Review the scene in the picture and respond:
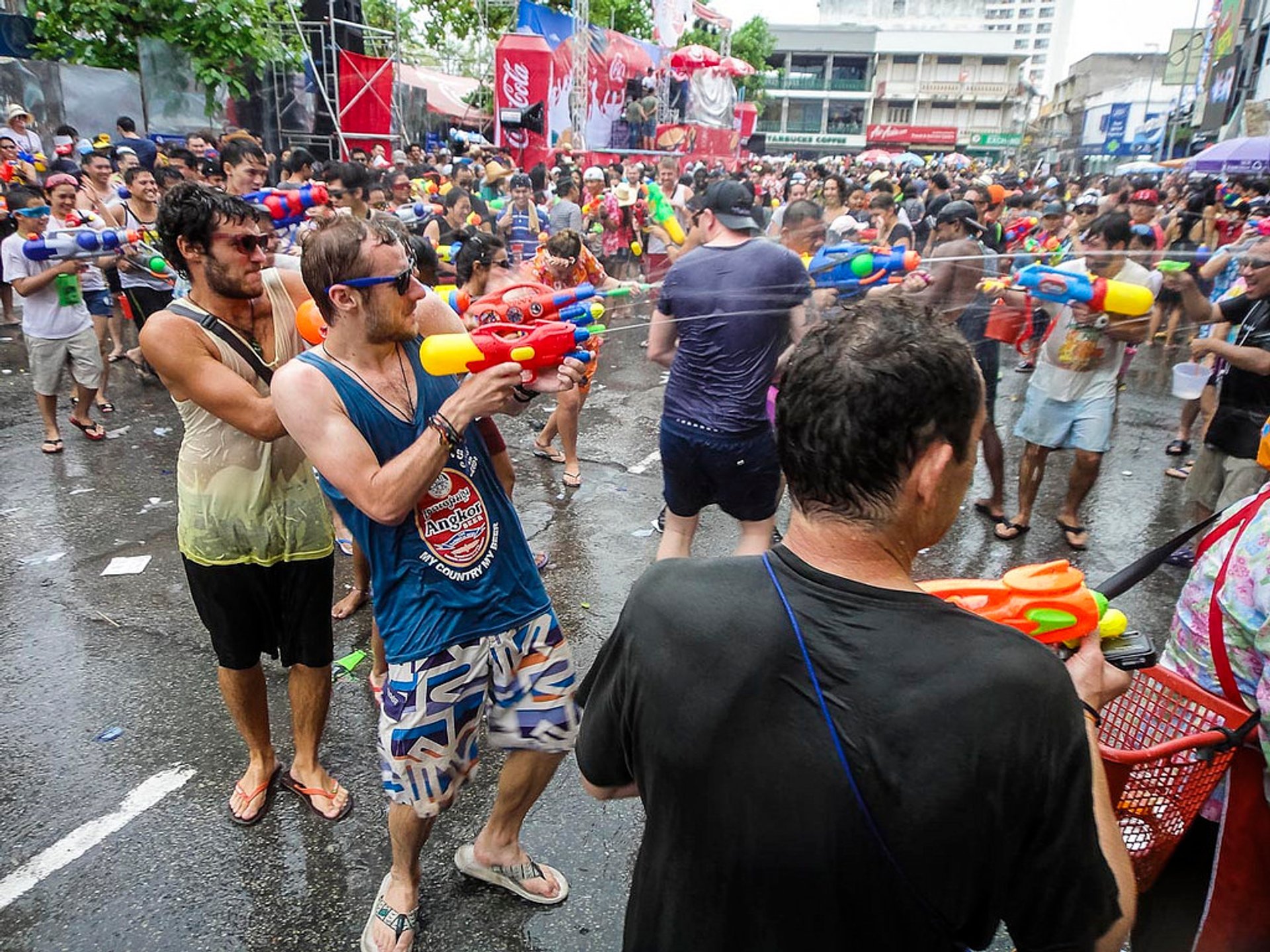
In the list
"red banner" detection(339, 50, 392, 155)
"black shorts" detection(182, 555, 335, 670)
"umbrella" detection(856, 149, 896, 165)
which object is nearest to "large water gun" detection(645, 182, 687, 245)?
"red banner" detection(339, 50, 392, 155)

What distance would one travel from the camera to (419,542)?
6.91 feet

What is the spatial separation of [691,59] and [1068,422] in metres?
25.3

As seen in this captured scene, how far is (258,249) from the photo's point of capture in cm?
260

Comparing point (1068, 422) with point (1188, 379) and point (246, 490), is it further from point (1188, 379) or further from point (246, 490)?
point (246, 490)

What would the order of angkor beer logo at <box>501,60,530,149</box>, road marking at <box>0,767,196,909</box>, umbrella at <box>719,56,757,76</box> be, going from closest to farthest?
road marking at <box>0,767,196,909</box>, angkor beer logo at <box>501,60,530,149</box>, umbrella at <box>719,56,757,76</box>

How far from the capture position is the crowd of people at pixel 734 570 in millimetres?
1006

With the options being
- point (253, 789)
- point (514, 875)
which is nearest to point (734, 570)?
point (514, 875)

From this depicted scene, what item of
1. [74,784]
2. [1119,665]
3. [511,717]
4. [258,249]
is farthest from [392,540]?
[74,784]

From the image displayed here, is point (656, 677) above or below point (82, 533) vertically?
above

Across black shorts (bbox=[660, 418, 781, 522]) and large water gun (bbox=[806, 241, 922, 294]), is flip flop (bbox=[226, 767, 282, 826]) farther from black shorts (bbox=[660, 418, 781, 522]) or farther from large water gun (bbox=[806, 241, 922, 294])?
large water gun (bbox=[806, 241, 922, 294])

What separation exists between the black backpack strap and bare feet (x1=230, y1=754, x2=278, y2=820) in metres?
1.29

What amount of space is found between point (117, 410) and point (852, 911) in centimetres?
734

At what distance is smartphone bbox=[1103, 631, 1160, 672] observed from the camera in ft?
4.58

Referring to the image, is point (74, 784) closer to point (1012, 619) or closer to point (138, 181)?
Result: point (1012, 619)
